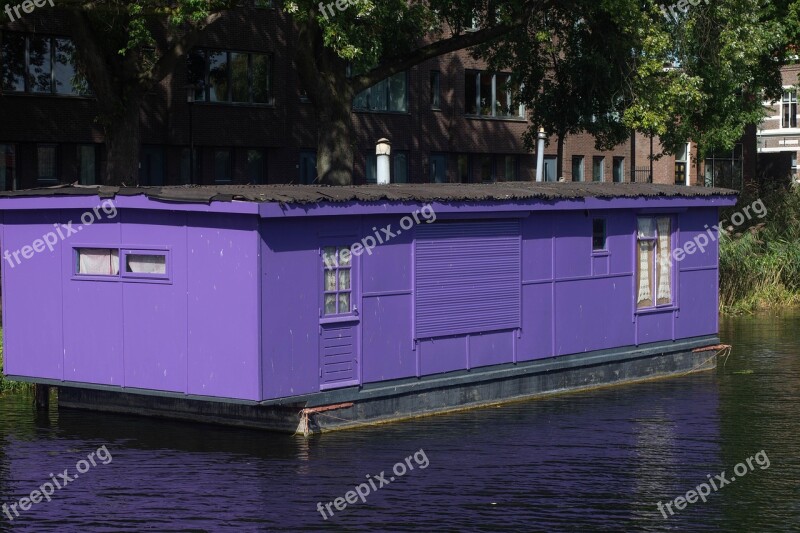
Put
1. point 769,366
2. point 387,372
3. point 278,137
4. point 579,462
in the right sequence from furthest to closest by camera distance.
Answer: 1. point 278,137
2. point 769,366
3. point 387,372
4. point 579,462

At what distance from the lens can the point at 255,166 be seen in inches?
1871

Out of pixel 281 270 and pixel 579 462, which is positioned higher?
pixel 281 270

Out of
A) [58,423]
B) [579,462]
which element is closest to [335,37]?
[58,423]

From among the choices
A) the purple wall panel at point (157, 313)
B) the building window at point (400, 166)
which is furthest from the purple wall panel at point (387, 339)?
the building window at point (400, 166)

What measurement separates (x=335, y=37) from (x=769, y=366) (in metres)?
10.7

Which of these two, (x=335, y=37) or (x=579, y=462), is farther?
(x=335, y=37)

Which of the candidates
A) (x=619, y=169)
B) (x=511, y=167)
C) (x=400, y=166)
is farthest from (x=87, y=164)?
(x=619, y=169)

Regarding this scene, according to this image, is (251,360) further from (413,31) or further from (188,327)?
(413,31)

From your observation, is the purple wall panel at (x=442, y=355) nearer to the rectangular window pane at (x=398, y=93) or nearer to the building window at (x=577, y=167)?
the rectangular window pane at (x=398, y=93)

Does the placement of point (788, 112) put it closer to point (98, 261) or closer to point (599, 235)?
point (599, 235)

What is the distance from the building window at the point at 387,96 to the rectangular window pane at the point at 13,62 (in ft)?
44.7

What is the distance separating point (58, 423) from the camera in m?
18.0

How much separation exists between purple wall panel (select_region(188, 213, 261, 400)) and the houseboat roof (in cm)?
38

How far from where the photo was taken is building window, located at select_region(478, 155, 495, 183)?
56656mm
